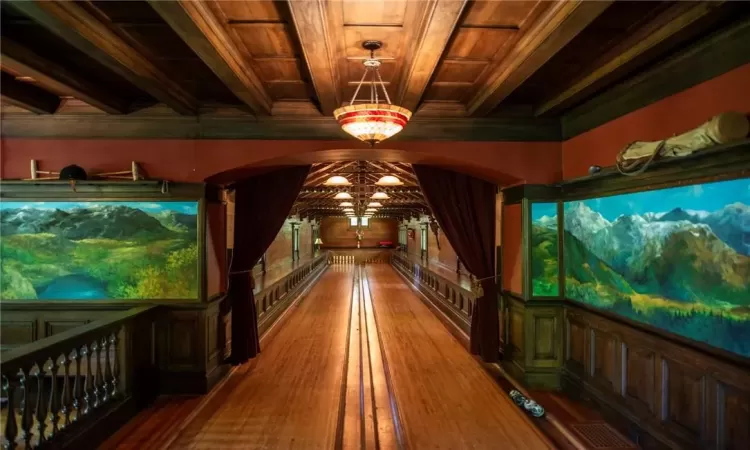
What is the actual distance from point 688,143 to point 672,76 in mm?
792

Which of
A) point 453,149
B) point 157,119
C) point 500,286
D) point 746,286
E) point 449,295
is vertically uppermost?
point 157,119

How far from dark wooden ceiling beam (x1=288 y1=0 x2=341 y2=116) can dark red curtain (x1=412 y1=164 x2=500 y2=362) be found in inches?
80.9

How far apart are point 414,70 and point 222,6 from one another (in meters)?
1.42

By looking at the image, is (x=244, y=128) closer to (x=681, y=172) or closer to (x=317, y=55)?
(x=317, y=55)

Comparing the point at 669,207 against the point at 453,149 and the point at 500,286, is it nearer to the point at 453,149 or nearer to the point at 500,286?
the point at 453,149

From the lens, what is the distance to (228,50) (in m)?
3.03

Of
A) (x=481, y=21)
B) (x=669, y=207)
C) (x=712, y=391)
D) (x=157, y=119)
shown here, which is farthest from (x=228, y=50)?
(x=712, y=391)

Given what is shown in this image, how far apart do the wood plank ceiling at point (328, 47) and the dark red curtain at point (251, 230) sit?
132 cm

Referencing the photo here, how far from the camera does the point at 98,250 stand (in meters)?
4.54

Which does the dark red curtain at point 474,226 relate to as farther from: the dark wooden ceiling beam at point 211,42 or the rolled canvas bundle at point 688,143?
the dark wooden ceiling beam at point 211,42

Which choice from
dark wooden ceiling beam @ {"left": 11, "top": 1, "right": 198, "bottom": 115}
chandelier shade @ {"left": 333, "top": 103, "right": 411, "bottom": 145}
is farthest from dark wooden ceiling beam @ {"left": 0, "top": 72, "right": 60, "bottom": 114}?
chandelier shade @ {"left": 333, "top": 103, "right": 411, "bottom": 145}

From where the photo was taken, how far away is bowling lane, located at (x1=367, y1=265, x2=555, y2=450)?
3556 millimetres

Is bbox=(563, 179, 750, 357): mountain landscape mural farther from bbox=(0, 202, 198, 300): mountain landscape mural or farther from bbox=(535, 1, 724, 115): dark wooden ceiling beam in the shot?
bbox=(0, 202, 198, 300): mountain landscape mural

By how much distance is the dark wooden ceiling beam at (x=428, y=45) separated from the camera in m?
2.45
